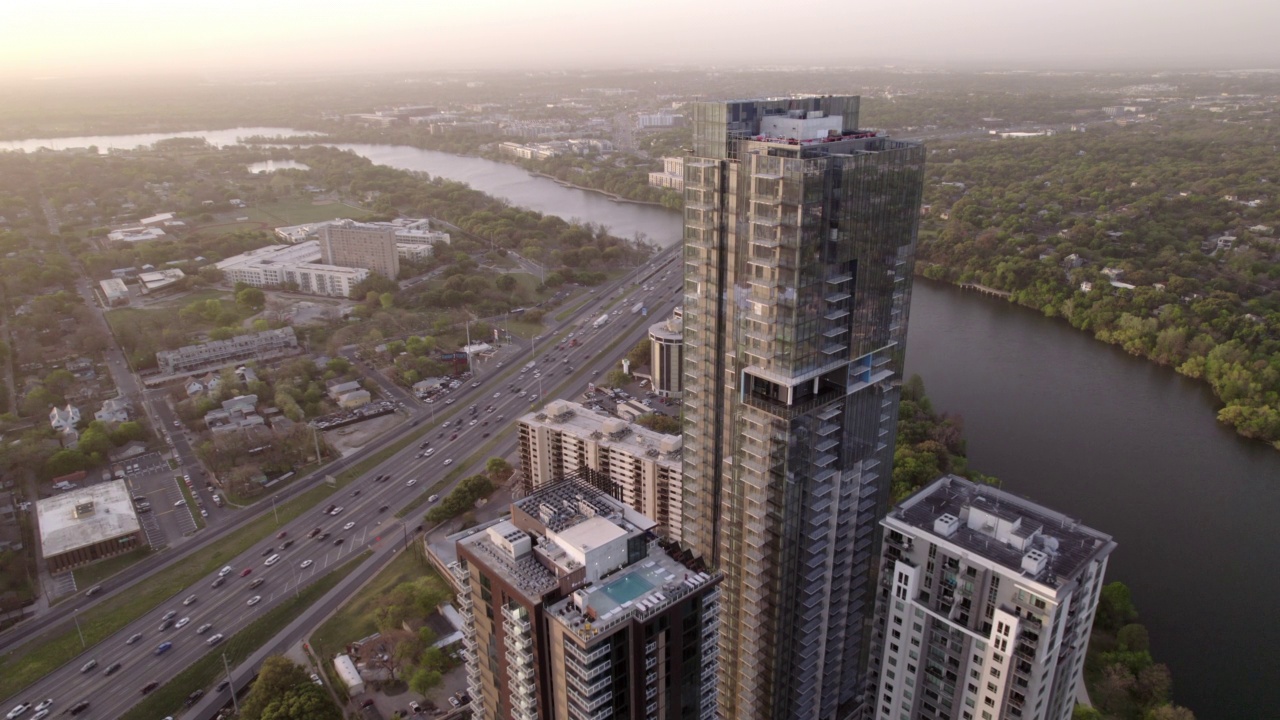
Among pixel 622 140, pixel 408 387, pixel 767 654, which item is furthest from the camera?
pixel 622 140

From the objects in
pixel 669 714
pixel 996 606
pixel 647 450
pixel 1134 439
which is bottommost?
pixel 1134 439

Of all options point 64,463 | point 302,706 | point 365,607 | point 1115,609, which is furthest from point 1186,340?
point 64,463

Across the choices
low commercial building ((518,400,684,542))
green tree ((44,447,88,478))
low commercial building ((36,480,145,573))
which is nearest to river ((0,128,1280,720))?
low commercial building ((518,400,684,542))

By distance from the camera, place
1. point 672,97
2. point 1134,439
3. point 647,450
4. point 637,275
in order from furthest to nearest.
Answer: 1. point 672,97
2. point 637,275
3. point 1134,439
4. point 647,450

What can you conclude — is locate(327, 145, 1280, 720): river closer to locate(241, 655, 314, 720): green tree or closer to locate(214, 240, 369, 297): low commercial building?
locate(241, 655, 314, 720): green tree

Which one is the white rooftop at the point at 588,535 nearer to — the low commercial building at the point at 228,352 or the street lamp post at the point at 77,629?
the street lamp post at the point at 77,629

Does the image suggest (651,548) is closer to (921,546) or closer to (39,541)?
(921,546)

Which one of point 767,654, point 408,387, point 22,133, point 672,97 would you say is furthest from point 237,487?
point 672,97

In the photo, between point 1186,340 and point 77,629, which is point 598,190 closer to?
point 1186,340
